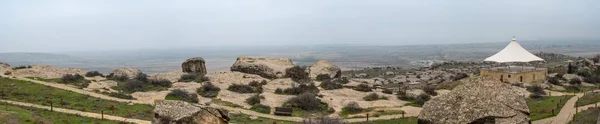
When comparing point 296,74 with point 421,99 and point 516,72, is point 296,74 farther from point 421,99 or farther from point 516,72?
point 516,72

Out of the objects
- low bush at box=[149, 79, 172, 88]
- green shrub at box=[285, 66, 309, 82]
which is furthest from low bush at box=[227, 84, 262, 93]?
green shrub at box=[285, 66, 309, 82]

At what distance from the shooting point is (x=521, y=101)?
51.3 feet

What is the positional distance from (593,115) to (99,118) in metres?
21.8

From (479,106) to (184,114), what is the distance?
1003 centimetres

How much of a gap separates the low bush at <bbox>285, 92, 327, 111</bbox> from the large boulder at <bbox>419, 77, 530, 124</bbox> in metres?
12.9

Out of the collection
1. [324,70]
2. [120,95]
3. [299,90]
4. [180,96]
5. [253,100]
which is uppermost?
[324,70]

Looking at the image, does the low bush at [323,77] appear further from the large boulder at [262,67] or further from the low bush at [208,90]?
the low bush at [208,90]

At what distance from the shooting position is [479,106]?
49.8 feet

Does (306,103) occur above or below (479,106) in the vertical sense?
below

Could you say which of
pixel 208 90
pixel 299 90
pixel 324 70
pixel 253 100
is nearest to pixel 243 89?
pixel 208 90

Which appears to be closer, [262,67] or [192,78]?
[192,78]

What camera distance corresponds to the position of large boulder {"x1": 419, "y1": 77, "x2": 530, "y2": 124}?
48.4 feet

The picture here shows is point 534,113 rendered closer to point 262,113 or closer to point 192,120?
point 262,113

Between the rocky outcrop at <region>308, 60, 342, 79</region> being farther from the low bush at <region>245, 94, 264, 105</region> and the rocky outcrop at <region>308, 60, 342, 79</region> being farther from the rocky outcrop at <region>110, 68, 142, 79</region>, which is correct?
the rocky outcrop at <region>110, 68, 142, 79</region>
